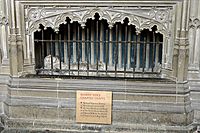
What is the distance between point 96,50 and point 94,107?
3.53 feet

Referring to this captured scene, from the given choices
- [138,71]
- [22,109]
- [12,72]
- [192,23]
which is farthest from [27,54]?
[192,23]

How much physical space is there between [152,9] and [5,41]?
2.28 meters

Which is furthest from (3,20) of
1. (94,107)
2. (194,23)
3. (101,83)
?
(194,23)

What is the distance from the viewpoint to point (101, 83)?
448cm

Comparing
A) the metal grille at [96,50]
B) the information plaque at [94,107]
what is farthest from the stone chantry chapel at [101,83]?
the metal grille at [96,50]

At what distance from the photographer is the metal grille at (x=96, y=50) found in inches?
195

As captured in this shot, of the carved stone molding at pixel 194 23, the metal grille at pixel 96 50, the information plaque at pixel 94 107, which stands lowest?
the information plaque at pixel 94 107

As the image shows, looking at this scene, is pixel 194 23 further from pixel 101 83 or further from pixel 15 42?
pixel 15 42

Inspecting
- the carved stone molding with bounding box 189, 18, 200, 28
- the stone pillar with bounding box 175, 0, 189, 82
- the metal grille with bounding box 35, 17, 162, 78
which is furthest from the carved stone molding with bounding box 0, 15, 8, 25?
the carved stone molding with bounding box 189, 18, 200, 28

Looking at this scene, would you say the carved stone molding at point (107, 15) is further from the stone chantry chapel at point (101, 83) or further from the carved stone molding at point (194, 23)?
the carved stone molding at point (194, 23)

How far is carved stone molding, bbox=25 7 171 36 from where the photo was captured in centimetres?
430

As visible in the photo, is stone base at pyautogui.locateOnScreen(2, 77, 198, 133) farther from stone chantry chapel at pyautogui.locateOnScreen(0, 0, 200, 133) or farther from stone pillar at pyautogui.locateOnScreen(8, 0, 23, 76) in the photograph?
stone pillar at pyautogui.locateOnScreen(8, 0, 23, 76)

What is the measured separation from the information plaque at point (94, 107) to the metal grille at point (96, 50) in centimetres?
52

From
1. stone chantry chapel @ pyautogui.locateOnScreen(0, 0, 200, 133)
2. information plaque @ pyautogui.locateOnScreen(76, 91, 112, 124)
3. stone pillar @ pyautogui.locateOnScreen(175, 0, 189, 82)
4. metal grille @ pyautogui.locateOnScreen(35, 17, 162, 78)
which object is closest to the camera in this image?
stone pillar @ pyautogui.locateOnScreen(175, 0, 189, 82)
